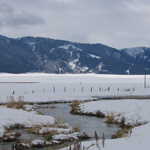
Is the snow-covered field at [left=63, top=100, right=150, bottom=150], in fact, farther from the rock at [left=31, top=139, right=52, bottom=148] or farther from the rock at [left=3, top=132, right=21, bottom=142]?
the rock at [left=3, top=132, right=21, bottom=142]

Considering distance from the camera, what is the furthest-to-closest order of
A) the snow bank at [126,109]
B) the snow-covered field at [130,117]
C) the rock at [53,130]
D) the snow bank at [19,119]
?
the snow bank at [126,109], the snow bank at [19,119], the rock at [53,130], the snow-covered field at [130,117]

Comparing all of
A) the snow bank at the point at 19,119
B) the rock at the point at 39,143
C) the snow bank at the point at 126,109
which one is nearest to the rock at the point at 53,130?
the snow bank at the point at 19,119

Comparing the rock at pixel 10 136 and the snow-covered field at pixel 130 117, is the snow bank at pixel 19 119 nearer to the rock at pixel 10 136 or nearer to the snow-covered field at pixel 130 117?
the rock at pixel 10 136

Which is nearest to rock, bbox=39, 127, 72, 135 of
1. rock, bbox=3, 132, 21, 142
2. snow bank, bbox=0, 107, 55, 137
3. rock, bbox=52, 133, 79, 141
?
rock, bbox=52, 133, 79, 141

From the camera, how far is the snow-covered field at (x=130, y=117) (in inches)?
751

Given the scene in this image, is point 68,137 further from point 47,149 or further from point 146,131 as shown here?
point 146,131

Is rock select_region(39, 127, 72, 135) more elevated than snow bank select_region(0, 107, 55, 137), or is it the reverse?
snow bank select_region(0, 107, 55, 137)

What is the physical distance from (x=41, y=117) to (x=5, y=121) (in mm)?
5640

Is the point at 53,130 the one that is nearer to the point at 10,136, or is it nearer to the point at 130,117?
the point at 10,136

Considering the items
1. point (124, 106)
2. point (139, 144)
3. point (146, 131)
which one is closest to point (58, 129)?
point (146, 131)

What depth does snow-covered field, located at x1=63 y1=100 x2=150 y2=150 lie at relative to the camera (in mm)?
19075

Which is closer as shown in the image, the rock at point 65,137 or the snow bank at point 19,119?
the rock at point 65,137

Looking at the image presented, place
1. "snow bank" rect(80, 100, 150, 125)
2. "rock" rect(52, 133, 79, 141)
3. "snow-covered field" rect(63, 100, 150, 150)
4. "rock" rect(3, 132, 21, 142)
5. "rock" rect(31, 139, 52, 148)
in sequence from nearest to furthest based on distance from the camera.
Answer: "snow-covered field" rect(63, 100, 150, 150)
"rock" rect(31, 139, 52, 148)
"rock" rect(3, 132, 21, 142)
"rock" rect(52, 133, 79, 141)
"snow bank" rect(80, 100, 150, 125)

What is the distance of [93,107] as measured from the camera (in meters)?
51.6
